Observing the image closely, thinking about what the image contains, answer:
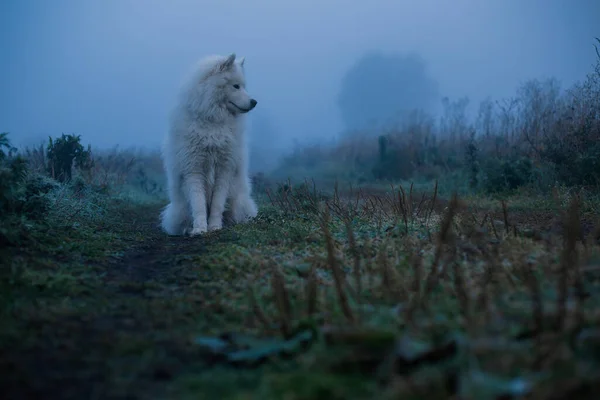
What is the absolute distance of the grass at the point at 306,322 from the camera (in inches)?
73.2

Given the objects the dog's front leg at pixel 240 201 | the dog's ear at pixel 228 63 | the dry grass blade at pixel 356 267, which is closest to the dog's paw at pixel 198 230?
the dog's front leg at pixel 240 201

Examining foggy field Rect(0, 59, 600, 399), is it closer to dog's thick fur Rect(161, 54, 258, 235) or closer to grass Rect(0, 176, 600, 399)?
grass Rect(0, 176, 600, 399)

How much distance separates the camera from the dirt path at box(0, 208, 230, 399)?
6.74ft

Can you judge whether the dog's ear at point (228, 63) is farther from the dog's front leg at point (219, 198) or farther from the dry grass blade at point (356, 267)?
the dry grass blade at point (356, 267)

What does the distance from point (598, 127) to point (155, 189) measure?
361 inches

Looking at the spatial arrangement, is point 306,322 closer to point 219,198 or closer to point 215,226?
point 215,226

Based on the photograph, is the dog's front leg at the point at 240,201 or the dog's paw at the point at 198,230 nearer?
the dog's paw at the point at 198,230

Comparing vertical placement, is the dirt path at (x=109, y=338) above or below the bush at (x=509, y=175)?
below

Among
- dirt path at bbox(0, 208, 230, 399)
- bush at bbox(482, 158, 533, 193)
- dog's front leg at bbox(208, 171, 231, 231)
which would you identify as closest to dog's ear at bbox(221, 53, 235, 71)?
dog's front leg at bbox(208, 171, 231, 231)

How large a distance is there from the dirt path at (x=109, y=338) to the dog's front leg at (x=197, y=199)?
231cm

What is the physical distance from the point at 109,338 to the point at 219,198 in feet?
13.4

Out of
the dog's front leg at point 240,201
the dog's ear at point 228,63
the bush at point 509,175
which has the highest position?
the dog's ear at point 228,63

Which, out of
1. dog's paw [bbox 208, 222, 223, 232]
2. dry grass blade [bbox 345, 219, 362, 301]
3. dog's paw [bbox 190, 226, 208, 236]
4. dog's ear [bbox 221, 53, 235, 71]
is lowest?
dry grass blade [bbox 345, 219, 362, 301]

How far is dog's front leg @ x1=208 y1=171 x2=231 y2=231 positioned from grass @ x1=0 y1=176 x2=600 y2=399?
1.95 m
